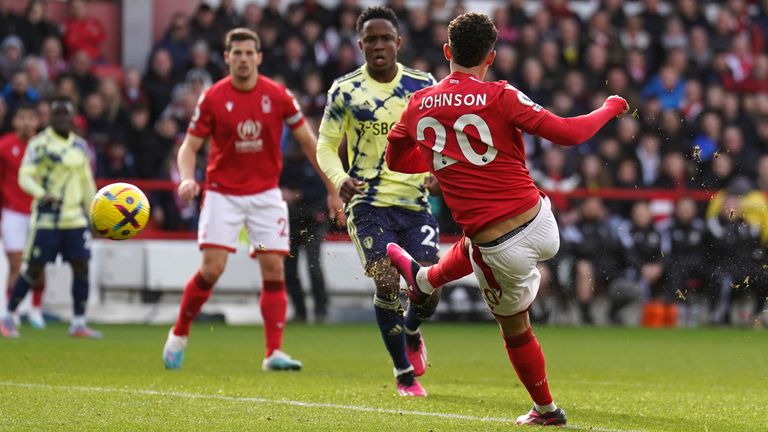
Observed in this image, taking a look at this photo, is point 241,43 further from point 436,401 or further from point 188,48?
point 188,48

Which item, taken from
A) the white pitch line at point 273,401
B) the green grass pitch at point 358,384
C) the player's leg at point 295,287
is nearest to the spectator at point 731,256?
the green grass pitch at point 358,384

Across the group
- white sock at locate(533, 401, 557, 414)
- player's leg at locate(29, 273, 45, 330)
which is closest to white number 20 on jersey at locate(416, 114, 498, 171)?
white sock at locate(533, 401, 557, 414)

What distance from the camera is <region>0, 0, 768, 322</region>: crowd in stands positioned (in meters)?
17.1

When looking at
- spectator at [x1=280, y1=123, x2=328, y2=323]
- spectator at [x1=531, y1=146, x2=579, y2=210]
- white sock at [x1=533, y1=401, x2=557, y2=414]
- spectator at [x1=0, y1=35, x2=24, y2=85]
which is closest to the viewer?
white sock at [x1=533, y1=401, x2=557, y2=414]

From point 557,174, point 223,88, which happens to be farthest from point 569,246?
point 223,88

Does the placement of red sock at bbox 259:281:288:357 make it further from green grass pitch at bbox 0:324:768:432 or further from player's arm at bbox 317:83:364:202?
player's arm at bbox 317:83:364:202

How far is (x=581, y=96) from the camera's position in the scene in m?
19.6

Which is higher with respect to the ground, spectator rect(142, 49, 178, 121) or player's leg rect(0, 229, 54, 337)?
spectator rect(142, 49, 178, 121)

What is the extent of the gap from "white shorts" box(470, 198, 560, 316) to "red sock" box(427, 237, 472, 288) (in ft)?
0.62

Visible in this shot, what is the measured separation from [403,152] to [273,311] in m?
3.79

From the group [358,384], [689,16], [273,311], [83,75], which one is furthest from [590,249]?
[358,384]

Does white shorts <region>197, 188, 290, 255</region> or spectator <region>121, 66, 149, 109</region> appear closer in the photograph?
white shorts <region>197, 188, 290, 255</region>

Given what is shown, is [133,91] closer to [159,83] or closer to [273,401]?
[159,83]

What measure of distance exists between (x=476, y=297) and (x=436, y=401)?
29.7 ft
